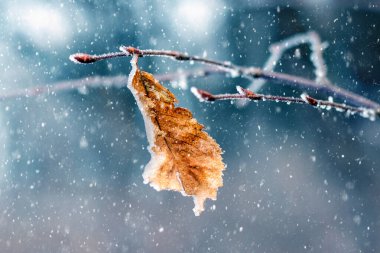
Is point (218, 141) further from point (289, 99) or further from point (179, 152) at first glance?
point (289, 99)

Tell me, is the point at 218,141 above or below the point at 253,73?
above

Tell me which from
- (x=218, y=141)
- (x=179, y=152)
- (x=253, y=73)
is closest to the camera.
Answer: (x=253, y=73)

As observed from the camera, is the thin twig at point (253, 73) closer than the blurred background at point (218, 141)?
Yes

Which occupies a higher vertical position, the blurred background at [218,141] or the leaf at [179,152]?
the blurred background at [218,141]

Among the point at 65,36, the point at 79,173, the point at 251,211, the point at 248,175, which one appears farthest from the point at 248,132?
the point at 65,36

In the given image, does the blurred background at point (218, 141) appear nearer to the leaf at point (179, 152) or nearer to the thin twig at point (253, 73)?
the leaf at point (179, 152)

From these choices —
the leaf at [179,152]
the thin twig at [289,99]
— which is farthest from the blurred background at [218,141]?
the thin twig at [289,99]

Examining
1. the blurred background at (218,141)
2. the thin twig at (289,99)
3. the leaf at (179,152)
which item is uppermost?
the blurred background at (218,141)

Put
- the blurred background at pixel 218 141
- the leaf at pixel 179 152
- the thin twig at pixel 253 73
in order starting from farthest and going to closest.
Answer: the blurred background at pixel 218 141, the leaf at pixel 179 152, the thin twig at pixel 253 73

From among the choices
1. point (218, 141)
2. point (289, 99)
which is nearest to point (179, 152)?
point (289, 99)
